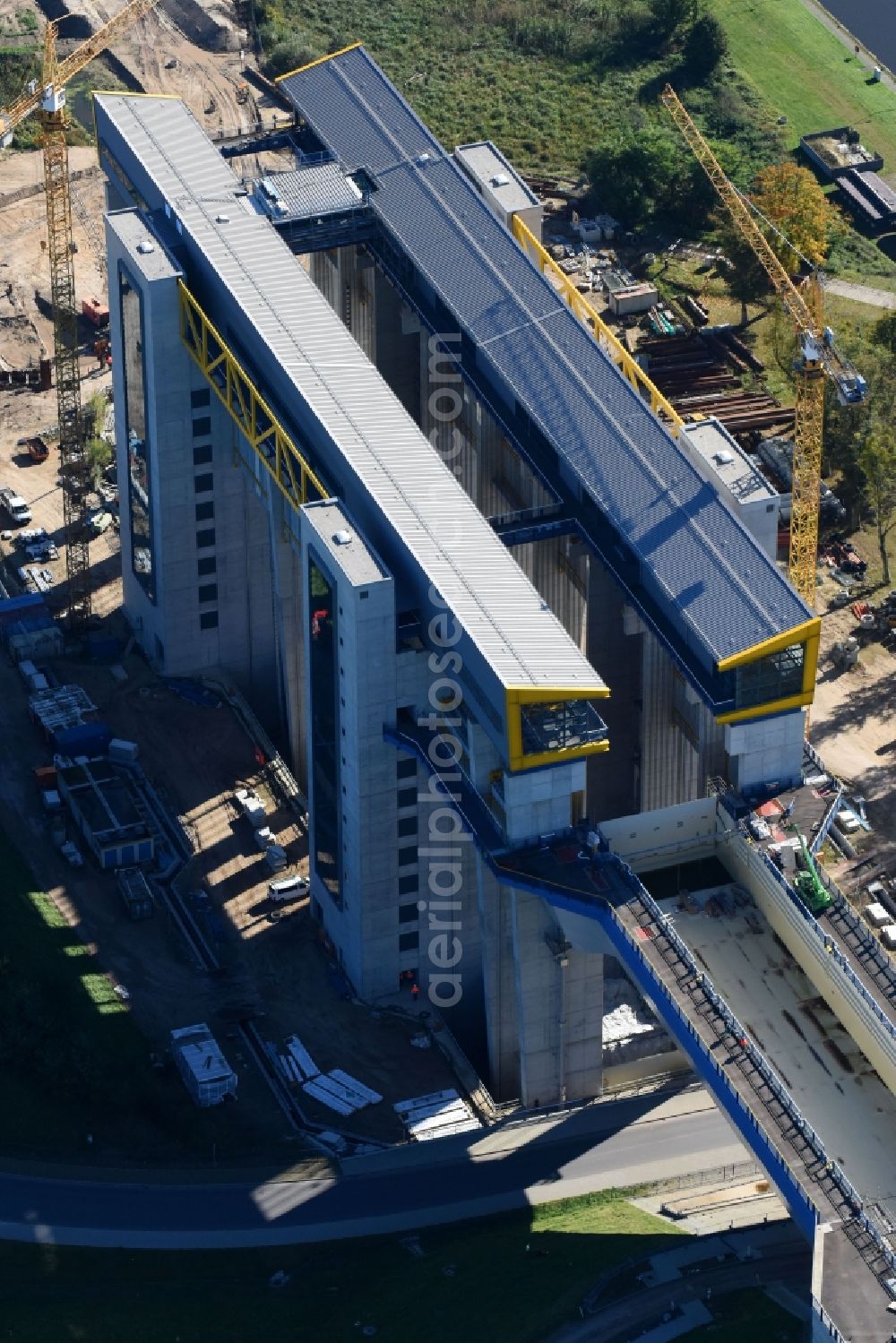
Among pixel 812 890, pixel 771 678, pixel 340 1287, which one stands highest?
pixel 771 678

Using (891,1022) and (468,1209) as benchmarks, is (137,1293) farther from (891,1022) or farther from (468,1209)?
(891,1022)

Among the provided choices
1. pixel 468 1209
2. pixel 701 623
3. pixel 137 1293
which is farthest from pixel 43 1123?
pixel 701 623

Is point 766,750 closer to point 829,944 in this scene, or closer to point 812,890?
point 812,890

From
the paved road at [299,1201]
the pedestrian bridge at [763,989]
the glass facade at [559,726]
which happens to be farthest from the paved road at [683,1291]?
the glass facade at [559,726]

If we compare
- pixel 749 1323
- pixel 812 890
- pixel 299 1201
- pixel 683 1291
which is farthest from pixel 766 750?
pixel 299 1201

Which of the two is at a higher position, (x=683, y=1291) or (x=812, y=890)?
(x=812, y=890)

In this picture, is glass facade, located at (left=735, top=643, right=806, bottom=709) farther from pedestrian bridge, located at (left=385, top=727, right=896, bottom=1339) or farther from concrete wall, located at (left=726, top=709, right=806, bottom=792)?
pedestrian bridge, located at (left=385, top=727, right=896, bottom=1339)

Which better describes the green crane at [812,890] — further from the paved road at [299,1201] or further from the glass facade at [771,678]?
the paved road at [299,1201]
